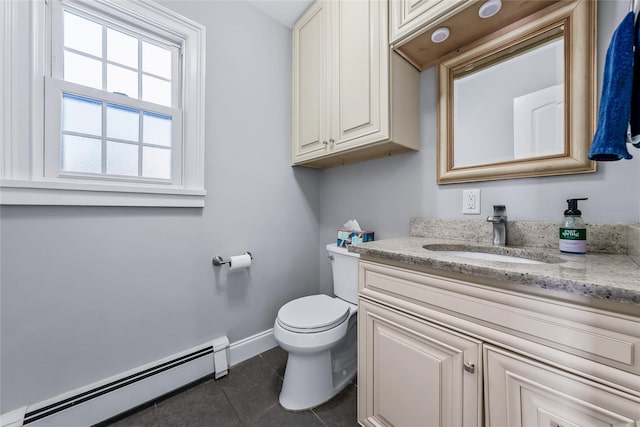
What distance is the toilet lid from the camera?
45.5 inches

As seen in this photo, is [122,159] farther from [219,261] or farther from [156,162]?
[219,261]

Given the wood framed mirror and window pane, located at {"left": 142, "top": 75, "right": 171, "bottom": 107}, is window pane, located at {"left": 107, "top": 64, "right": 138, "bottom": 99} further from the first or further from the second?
the wood framed mirror

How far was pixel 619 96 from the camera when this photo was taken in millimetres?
636

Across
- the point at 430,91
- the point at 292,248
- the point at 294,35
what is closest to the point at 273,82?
the point at 294,35

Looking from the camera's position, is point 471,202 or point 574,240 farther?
point 471,202

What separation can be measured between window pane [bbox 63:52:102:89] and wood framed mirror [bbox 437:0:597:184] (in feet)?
5.77

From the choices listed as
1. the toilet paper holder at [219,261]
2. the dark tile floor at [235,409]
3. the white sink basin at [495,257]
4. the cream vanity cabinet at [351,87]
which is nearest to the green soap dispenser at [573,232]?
the white sink basin at [495,257]

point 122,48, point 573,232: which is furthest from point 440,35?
point 122,48

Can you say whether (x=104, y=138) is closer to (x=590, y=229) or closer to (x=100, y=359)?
(x=100, y=359)

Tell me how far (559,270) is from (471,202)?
2.04ft

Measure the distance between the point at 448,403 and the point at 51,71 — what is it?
6.76ft

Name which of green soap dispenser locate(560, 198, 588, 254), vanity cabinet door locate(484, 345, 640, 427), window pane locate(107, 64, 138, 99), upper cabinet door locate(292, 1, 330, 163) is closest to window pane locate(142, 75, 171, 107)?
window pane locate(107, 64, 138, 99)

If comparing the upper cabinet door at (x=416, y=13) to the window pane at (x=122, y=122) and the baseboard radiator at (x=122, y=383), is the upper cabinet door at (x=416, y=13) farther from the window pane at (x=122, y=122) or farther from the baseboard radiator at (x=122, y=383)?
the baseboard radiator at (x=122, y=383)

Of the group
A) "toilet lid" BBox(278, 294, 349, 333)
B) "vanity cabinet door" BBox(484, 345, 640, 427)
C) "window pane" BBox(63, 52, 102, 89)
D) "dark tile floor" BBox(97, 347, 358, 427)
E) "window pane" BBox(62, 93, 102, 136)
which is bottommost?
"dark tile floor" BBox(97, 347, 358, 427)
